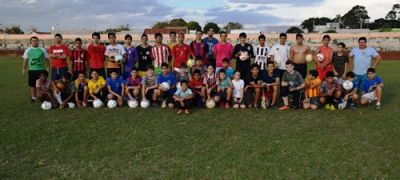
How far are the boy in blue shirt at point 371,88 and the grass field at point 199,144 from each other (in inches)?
10.0

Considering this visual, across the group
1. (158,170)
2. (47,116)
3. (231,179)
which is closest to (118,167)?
(158,170)

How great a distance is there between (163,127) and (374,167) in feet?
11.5

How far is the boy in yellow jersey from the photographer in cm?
859

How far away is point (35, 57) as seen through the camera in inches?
369

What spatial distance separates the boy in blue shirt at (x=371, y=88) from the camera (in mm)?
8704

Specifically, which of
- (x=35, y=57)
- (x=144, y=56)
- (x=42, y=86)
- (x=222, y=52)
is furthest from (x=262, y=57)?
(x=35, y=57)

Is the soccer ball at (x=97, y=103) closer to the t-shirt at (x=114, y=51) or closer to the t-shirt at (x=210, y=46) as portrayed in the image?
the t-shirt at (x=114, y=51)

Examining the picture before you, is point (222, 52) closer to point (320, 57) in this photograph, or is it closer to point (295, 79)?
point (295, 79)

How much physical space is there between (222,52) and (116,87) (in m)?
2.63

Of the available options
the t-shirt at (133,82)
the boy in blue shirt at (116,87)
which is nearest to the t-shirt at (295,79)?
the t-shirt at (133,82)

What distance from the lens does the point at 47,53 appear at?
31.6 ft

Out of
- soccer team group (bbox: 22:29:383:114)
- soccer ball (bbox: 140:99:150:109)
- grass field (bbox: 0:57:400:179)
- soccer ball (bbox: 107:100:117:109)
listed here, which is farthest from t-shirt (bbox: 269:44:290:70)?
soccer ball (bbox: 107:100:117:109)

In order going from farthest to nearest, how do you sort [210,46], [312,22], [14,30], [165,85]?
[312,22] < [14,30] < [210,46] < [165,85]

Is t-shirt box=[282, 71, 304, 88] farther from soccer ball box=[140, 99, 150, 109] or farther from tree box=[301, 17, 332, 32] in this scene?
tree box=[301, 17, 332, 32]
